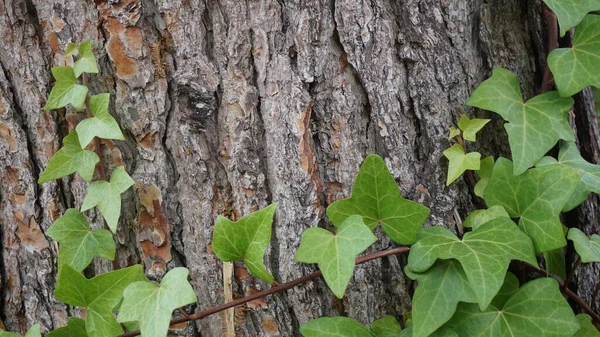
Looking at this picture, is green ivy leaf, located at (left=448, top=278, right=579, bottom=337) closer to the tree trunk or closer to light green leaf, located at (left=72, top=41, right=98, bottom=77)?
the tree trunk

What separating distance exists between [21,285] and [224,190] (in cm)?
50

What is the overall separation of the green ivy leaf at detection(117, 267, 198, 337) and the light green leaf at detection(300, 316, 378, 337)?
0.21 metres

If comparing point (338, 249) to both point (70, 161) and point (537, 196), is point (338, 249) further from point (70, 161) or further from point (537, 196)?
point (70, 161)

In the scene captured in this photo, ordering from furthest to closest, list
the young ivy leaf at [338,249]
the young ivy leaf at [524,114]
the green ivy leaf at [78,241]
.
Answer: the green ivy leaf at [78,241] → the young ivy leaf at [524,114] → the young ivy leaf at [338,249]

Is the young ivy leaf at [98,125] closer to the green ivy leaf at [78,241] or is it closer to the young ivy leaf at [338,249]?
the green ivy leaf at [78,241]

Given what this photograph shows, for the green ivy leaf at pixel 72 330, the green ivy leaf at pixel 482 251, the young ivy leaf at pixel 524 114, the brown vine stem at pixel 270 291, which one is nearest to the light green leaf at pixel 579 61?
the young ivy leaf at pixel 524 114

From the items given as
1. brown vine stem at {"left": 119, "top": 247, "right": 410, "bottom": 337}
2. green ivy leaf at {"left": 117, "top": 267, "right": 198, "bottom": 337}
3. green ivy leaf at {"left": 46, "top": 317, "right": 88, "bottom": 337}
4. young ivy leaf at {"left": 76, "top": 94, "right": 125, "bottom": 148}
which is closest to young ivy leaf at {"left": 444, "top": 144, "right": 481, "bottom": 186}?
brown vine stem at {"left": 119, "top": 247, "right": 410, "bottom": 337}

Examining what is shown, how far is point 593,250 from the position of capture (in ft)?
3.01

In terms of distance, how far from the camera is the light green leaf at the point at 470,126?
973 mm

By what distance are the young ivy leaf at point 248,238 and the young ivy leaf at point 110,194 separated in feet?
0.63

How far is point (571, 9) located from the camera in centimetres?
91

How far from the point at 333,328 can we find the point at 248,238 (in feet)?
0.69

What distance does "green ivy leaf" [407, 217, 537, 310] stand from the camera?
32.1 inches

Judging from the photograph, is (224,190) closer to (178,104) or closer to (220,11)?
(178,104)
